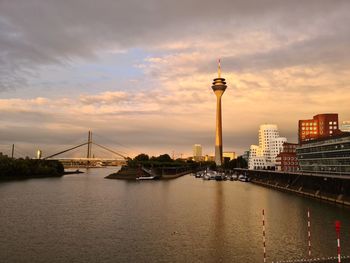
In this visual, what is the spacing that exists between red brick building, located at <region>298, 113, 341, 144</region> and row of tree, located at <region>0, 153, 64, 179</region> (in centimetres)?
8760

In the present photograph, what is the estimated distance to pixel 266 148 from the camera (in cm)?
18338

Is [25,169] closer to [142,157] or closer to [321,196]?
[142,157]

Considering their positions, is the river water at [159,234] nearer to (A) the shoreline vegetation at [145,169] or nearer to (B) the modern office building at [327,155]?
(B) the modern office building at [327,155]

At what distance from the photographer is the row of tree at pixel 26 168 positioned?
100188 millimetres

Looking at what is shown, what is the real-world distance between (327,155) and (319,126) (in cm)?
6968

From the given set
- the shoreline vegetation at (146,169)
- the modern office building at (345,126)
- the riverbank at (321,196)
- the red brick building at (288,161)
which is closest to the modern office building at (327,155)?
the riverbank at (321,196)

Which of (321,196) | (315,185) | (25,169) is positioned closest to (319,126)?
(315,185)

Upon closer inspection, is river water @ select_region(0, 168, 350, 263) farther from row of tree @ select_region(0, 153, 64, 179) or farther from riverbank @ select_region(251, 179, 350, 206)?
row of tree @ select_region(0, 153, 64, 179)

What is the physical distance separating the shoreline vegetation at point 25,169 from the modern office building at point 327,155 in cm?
7563

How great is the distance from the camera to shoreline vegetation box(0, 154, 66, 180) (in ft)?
327

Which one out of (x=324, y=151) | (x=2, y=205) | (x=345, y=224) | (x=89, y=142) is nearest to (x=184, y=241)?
(x=345, y=224)

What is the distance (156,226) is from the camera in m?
28.4

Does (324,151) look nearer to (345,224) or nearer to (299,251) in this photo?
(345,224)

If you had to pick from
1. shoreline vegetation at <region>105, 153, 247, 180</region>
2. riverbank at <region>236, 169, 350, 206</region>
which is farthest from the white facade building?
riverbank at <region>236, 169, 350, 206</region>
